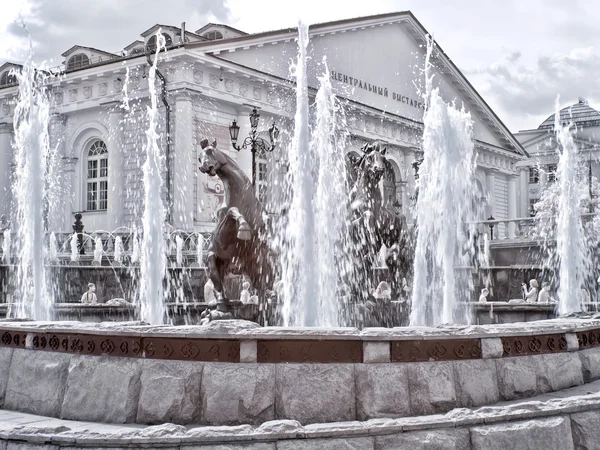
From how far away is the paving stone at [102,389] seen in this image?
431 cm

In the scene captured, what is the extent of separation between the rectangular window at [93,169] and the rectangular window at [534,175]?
111ft

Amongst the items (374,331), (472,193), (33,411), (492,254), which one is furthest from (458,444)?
(472,193)

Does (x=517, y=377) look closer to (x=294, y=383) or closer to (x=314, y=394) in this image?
(x=314, y=394)

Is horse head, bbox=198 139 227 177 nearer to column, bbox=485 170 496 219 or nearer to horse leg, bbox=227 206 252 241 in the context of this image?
horse leg, bbox=227 206 252 241

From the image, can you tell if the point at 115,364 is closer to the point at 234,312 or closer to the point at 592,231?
the point at 234,312

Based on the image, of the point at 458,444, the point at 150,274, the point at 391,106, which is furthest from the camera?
the point at 391,106

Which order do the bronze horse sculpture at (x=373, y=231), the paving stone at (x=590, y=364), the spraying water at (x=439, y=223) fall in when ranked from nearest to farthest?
the paving stone at (x=590, y=364)
the bronze horse sculpture at (x=373, y=231)
the spraying water at (x=439, y=223)

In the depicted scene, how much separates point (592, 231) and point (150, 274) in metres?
15.1

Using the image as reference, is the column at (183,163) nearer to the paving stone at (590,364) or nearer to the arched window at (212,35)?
the arched window at (212,35)

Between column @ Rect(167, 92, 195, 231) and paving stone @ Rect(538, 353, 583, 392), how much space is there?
20.6m

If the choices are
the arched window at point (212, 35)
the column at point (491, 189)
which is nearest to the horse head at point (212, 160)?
the arched window at point (212, 35)

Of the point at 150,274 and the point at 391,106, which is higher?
the point at 391,106

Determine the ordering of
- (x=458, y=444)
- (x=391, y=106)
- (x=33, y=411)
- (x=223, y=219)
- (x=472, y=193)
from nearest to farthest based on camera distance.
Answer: (x=458, y=444)
(x=33, y=411)
(x=223, y=219)
(x=391, y=106)
(x=472, y=193)

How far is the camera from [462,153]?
1566 cm
